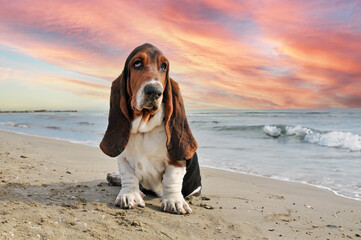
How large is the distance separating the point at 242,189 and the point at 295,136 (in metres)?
11.1

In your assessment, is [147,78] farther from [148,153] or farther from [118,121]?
[148,153]

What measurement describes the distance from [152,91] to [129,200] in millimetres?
1173

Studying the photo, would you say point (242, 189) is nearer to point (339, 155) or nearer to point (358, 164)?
point (358, 164)

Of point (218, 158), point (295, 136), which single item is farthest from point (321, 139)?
point (218, 158)

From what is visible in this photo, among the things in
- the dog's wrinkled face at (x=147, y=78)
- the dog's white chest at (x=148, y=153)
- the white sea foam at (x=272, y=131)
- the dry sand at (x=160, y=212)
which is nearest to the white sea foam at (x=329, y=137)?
the white sea foam at (x=272, y=131)

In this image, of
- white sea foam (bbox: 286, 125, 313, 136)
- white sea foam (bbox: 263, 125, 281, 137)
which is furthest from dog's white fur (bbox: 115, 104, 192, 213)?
white sea foam (bbox: 263, 125, 281, 137)

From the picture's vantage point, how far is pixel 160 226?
2902 millimetres

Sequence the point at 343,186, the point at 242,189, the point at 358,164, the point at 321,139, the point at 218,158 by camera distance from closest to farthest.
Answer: the point at 242,189 < the point at 343,186 < the point at 358,164 < the point at 218,158 < the point at 321,139

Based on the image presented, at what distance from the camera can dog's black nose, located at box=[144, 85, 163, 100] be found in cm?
283

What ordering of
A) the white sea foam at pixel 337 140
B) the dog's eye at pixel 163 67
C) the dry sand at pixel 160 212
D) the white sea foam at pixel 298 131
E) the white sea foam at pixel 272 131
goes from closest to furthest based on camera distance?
1. the dry sand at pixel 160 212
2. the dog's eye at pixel 163 67
3. the white sea foam at pixel 337 140
4. the white sea foam at pixel 298 131
5. the white sea foam at pixel 272 131

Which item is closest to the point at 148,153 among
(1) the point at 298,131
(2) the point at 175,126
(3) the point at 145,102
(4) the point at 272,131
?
(2) the point at 175,126

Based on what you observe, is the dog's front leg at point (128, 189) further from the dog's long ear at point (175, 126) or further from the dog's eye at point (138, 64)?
the dog's eye at point (138, 64)

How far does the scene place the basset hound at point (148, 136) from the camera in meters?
3.15

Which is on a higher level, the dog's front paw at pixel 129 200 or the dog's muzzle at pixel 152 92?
the dog's muzzle at pixel 152 92
